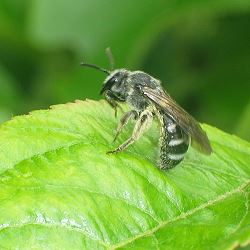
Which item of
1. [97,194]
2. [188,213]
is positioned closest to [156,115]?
[188,213]

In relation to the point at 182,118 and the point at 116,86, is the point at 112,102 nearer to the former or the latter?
the point at 116,86

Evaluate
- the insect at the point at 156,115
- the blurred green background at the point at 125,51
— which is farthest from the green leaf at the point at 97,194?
the blurred green background at the point at 125,51

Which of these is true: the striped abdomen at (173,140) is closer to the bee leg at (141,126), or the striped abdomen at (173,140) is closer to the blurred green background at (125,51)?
the bee leg at (141,126)

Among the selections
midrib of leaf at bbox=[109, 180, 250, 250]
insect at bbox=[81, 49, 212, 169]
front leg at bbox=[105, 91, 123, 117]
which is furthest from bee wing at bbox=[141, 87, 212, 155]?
midrib of leaf at bbox=[109, 180, 250, 250]

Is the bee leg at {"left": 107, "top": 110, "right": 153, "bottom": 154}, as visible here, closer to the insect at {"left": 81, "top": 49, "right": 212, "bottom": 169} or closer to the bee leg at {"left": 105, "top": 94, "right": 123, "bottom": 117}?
the insect at {"left": 81, "top": 49, "right": 212, "bottom": 169}

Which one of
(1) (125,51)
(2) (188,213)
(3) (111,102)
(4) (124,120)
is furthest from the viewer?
(1) (125,51)
